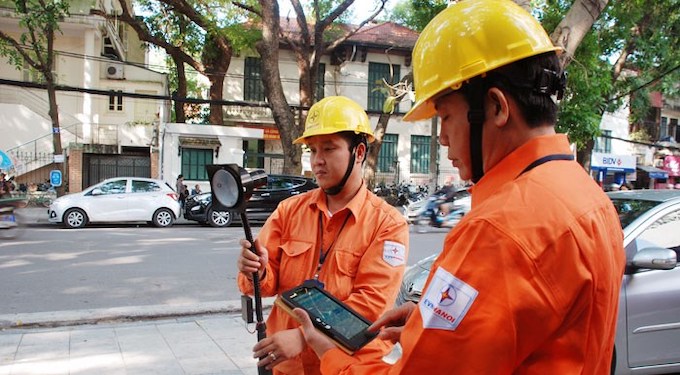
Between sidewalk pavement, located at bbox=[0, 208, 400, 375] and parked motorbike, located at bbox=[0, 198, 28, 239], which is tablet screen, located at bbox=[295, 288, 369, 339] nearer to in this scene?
sidewalk pavement, located at bbox=[0, 208, 400, 375]

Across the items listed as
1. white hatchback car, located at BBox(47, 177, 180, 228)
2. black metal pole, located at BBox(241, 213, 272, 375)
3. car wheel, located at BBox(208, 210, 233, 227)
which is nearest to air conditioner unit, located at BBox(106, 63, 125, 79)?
white hatchback car, located at BBox(47, 177, 180, 228)

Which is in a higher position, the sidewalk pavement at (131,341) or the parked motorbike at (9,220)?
the parked motorbike at (9,220)

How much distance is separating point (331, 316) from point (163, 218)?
13723mm

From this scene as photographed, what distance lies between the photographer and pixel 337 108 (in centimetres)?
229

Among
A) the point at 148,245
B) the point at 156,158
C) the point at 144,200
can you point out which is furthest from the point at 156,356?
the point at 156,158

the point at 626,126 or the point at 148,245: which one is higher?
the point at 626,126

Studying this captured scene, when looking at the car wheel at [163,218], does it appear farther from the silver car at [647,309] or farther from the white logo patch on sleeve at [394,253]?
the white logo patch on sleeve at [394,253]

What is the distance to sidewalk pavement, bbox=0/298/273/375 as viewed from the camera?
3.99 meters

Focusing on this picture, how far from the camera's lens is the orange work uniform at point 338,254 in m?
1.99

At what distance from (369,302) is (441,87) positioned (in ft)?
3.28

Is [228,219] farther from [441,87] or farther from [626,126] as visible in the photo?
[626,126]

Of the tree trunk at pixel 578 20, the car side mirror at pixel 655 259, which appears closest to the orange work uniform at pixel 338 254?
the car side mirror at pixel 655 259

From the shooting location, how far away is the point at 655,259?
11.2 ft

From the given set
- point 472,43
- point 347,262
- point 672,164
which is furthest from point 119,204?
point 672,164
